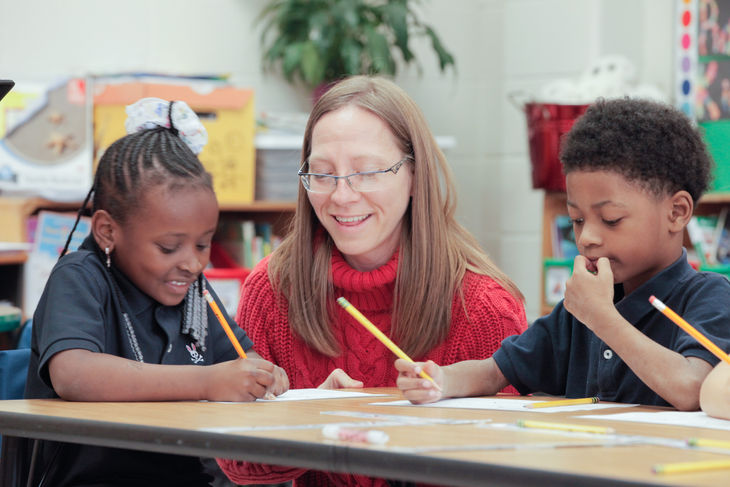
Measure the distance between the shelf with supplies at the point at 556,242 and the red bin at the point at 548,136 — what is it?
0.42ft

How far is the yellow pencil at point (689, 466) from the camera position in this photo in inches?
33.4

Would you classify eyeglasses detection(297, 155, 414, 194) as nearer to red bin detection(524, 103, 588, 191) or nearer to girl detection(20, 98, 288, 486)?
girl detection(20, 98, 288, 486)

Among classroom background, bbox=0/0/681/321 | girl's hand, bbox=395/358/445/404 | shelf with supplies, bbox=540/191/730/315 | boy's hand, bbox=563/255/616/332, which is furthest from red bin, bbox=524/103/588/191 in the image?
girl's hand, bbox=395/358/445/404

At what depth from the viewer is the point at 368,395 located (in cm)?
151

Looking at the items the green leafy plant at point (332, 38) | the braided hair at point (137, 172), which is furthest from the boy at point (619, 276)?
the green leafy plant at point (332, 38)

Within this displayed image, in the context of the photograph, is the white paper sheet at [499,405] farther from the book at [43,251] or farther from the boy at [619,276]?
the book at [43,251]

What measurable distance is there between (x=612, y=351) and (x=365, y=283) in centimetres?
51

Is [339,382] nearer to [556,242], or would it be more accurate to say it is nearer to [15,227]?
[15,227]

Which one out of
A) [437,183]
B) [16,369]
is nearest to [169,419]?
[16,369]

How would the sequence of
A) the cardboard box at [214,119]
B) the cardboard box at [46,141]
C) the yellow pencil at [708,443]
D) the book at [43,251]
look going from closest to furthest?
the yellow pencil at [708,443]
the book at [43,251]
the cardboard box at [46,141]
the cardboard box at [214,119]

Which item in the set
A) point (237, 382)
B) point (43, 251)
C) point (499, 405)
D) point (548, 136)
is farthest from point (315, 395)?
point (548, 136)

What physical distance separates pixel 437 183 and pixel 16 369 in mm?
815

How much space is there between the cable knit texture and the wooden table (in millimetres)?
505

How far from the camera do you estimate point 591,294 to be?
4.60 ft
